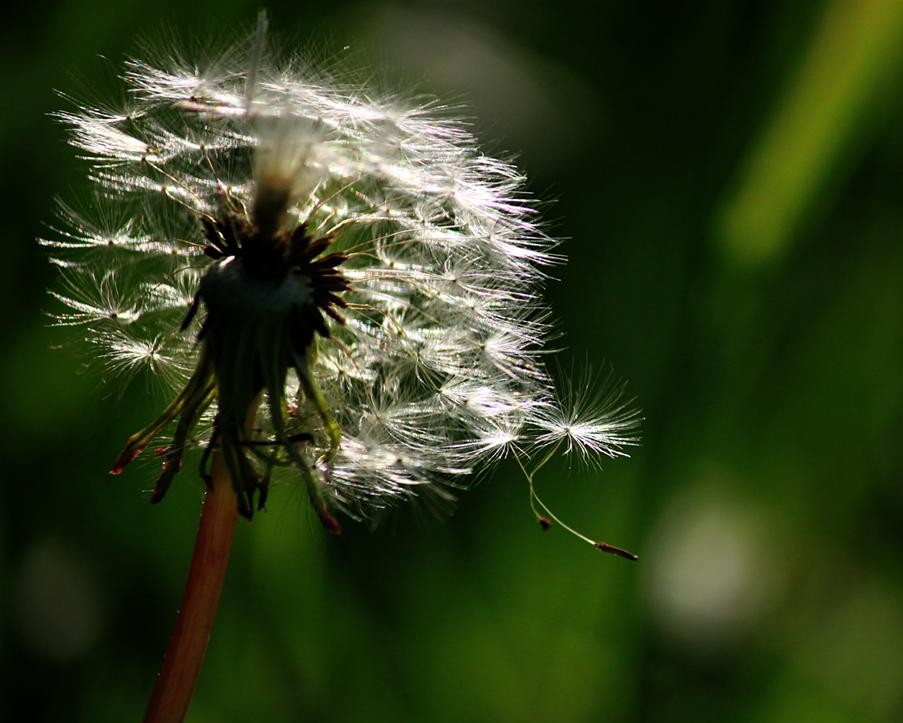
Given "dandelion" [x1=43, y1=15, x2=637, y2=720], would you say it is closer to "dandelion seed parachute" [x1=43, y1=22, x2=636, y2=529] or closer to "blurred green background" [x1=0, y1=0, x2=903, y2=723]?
"dandelion seed parachute" [x1=43, y1=22, x2=636, y2=529]

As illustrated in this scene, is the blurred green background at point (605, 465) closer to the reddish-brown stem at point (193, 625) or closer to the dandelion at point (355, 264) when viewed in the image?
the dandelion at point (355, 264)

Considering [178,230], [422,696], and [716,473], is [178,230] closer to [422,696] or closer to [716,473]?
[422,696]

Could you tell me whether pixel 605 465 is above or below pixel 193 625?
below

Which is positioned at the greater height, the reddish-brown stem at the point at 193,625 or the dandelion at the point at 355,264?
the dandelion at the point at 355,264

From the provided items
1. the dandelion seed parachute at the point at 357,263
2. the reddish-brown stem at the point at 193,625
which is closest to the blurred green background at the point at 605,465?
the dandelion seed parachute at the point at 357,263

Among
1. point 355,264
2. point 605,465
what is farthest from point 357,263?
point 605,465

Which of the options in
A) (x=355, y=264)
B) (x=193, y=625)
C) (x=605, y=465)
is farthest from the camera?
(x=605, y=465)

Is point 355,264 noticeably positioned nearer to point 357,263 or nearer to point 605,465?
point 357,263
